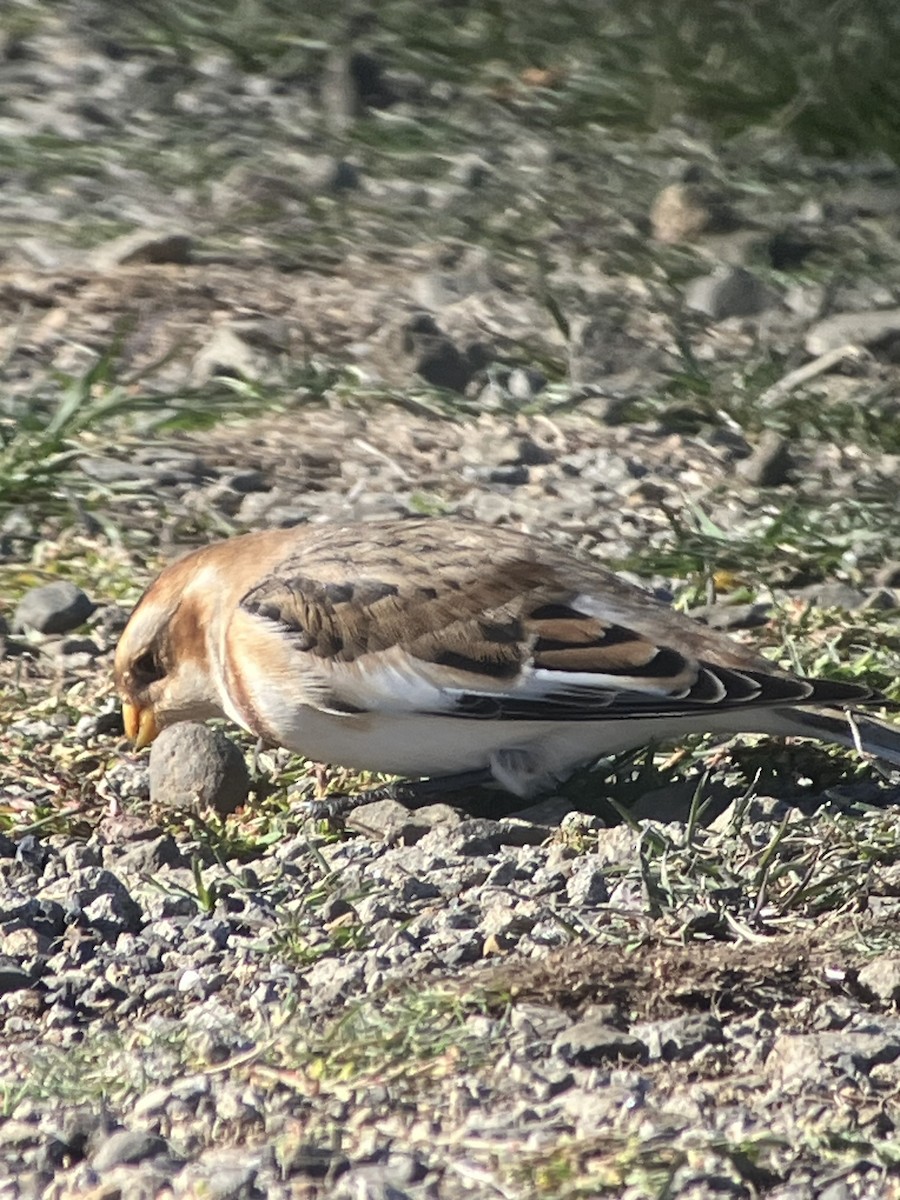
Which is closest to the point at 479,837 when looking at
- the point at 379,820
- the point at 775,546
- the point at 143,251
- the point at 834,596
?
the point at 379,820

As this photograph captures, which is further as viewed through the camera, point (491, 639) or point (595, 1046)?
point (491, 639)

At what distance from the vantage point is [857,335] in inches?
288

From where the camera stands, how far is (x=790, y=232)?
26.6 feet

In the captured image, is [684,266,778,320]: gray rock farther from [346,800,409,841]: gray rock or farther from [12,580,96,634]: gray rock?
[346,800,409,841]: gray rock

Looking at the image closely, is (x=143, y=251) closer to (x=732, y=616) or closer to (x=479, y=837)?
(x=732, y=616)

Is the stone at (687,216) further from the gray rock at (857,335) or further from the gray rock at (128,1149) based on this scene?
the gray rock at (128,1149)

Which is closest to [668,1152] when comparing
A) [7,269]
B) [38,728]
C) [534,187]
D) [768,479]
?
[38,728]

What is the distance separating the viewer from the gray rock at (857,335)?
727cm

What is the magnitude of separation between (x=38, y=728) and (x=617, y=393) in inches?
91.5

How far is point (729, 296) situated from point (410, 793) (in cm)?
315

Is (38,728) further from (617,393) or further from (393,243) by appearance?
(393,243)

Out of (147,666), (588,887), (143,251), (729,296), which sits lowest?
(143,251)

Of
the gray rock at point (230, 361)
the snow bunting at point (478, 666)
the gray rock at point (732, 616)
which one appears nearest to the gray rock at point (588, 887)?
the snow bunting at point (478, 666)

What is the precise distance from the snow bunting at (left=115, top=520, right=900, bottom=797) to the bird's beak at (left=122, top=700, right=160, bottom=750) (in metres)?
0.21
